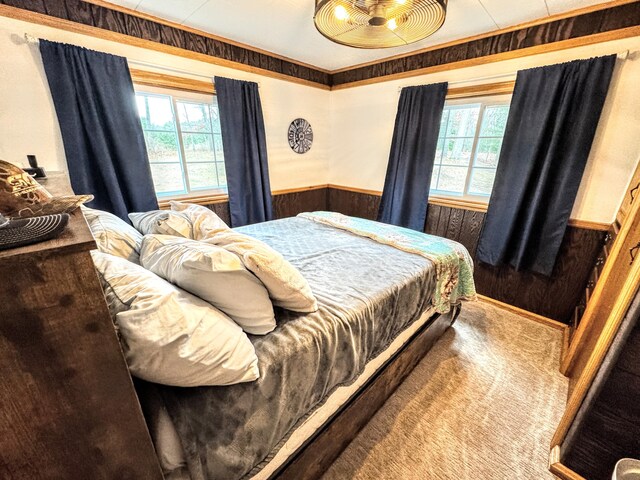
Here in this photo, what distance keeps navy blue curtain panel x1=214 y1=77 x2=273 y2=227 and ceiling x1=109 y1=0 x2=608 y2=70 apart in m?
0.45

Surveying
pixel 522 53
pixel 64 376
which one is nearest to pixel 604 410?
pixel 64 376

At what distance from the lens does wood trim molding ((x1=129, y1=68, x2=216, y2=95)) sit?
220 cm

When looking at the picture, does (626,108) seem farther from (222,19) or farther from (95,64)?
(95,64)

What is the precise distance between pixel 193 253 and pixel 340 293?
73 cm

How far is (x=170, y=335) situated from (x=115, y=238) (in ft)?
2.57

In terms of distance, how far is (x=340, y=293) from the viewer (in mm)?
1341

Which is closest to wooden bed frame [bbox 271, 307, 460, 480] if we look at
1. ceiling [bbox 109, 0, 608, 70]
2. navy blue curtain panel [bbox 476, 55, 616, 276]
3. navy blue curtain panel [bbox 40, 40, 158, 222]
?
navy blue curtain panel [bbox 476, 55, 616, 276]

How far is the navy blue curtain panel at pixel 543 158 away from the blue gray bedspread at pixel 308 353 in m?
0.87

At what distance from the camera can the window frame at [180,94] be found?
2.26m

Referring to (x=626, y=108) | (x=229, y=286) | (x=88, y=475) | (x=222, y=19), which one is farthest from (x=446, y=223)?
(x=88, y=475)

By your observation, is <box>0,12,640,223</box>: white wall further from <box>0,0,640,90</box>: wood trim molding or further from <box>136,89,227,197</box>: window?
<box>136,89,227,197</box>: window

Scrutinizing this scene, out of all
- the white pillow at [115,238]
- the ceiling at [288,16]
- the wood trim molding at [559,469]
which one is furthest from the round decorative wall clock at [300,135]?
the wood trim molding at [559,469]

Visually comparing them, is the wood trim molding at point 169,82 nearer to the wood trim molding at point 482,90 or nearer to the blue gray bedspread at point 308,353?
the blue gray bedspread at point 308,353

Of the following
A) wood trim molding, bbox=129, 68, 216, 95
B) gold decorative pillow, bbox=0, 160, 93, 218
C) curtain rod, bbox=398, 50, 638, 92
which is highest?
curtain rod, bbox=398, 50, 638, 92
